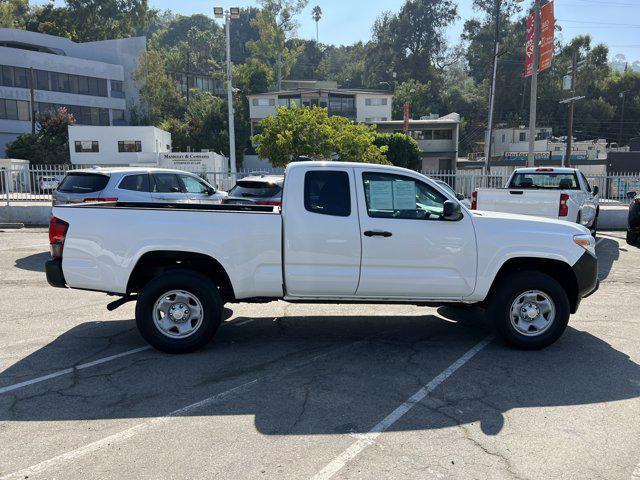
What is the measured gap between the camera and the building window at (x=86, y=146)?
1704 inches

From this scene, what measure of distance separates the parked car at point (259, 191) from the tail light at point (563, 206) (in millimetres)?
5609

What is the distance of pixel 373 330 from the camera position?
21.2ft

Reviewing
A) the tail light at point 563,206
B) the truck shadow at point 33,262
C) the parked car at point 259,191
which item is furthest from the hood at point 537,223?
the truck shadow at point 33,262

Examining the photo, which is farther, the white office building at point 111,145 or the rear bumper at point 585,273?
the white office building at point 111,145

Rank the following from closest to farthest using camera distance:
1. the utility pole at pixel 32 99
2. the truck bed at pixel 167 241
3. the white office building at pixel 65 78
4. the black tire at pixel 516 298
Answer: the truck bed at pixel 167 241 → the black tire at pixel 516 298 → the utility pole at pixel 32 99 → the white office building at pixel 65 78

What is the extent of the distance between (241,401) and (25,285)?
6.05 metres

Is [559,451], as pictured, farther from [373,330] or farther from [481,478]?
[373,330]

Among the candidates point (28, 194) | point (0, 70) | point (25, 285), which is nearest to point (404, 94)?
point (0, 70)

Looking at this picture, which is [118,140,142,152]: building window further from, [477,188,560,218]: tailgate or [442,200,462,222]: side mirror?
[442,200,462,222]: side mirror

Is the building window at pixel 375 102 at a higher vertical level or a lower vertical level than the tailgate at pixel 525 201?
higher

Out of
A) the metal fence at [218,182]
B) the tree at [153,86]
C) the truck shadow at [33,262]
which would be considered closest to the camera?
the truck shadow at [33,262]

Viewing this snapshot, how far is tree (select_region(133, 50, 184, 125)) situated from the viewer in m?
60.2

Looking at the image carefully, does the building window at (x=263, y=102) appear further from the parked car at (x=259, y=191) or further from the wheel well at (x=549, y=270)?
the wheel well at (x=549, y=270)

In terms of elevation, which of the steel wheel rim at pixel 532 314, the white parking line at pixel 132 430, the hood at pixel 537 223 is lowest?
the white parking line at pixel 132 430
